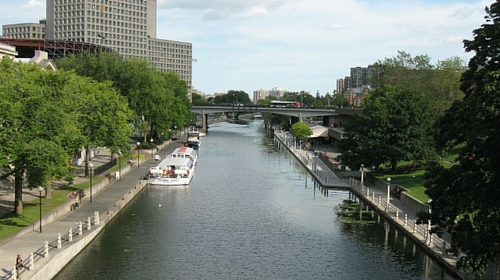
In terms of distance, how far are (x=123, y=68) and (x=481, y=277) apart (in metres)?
73.1

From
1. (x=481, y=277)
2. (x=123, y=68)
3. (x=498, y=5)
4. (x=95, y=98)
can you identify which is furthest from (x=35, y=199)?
(x=123, y=68)

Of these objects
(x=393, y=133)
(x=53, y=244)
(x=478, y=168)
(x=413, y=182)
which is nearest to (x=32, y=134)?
(x=53, y=244)

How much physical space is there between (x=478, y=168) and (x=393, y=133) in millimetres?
33433

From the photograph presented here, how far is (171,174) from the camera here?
65562 mm

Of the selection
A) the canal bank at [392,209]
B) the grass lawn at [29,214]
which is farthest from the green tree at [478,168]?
the grass lawn at [29,214]

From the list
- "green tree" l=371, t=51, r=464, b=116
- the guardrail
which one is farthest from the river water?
"green tree" l=371, t=51, r=464, b=116

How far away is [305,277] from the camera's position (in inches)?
1260

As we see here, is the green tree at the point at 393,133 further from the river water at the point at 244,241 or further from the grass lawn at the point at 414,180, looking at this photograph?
the river water at the point at 244,241

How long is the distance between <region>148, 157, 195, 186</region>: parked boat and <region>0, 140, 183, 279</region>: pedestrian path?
7.52m

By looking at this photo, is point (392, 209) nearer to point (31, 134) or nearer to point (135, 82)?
point (31, 134)

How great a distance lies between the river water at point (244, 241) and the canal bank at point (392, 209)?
2.21 feet

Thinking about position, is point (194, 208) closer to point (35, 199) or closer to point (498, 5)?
point (35, 199)

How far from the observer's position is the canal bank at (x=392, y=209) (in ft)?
115

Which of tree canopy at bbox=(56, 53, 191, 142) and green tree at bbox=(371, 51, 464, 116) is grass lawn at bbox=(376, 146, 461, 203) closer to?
green tree at bbox=(371, 51, 464, 116)
